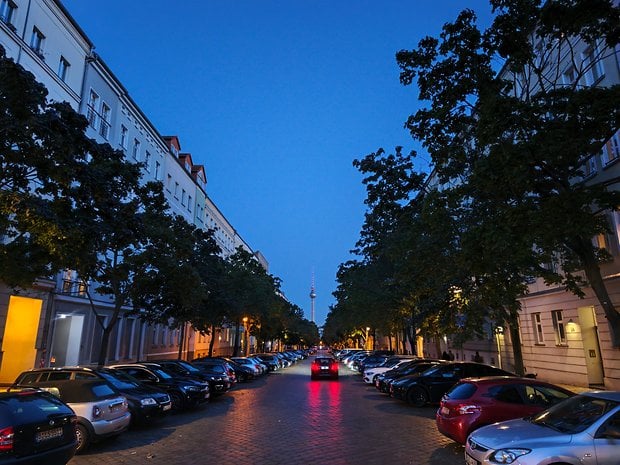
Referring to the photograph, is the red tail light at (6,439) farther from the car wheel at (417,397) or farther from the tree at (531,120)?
the car wheel at (417,397)

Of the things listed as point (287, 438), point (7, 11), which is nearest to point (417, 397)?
point (287, 438)

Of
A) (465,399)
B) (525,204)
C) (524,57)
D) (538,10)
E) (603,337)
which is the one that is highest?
(538,10)

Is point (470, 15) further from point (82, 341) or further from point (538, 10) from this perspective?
point (82, 341)

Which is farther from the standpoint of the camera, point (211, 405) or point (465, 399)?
point (211, 405)

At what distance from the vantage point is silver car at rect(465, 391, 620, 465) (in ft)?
19.0

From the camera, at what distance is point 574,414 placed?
673 cm

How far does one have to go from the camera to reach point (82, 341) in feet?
84.4

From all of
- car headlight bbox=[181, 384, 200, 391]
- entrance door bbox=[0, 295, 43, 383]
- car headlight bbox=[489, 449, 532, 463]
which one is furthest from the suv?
entrance door bbox=[0, 295, 43, 383]

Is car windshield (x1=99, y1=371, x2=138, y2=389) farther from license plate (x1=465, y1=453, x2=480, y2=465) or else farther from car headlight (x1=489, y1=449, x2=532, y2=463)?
car headlight (x1=489, y1=449, x2=532, y2=463)

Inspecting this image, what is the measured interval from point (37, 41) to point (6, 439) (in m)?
20.9

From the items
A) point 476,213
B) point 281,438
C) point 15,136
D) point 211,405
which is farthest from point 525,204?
point 211,405

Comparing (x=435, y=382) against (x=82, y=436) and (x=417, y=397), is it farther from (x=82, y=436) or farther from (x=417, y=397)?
(x=82, y=436)

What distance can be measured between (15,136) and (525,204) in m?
11.5

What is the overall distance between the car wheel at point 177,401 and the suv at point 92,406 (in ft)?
13.8
